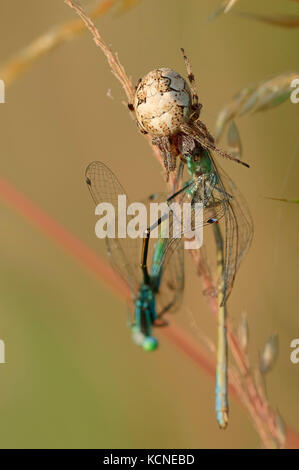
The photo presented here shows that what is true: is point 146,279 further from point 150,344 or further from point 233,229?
point 233,229

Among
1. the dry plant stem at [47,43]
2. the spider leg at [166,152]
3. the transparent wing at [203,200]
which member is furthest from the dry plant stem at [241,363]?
the dry plant stem at [47,43]

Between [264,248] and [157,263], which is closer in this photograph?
[157,263]

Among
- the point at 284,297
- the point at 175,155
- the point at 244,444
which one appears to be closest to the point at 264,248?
the point at 284,297

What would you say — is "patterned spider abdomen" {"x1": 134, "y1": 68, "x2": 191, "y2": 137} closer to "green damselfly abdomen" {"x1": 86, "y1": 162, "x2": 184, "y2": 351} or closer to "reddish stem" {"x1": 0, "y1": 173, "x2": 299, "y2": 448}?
"green damselfly abdomen" {"x1": 86, "y1": 162, "x2": 184, "y2": 351}

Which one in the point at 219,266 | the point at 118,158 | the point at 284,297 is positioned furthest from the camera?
the point at 118,158

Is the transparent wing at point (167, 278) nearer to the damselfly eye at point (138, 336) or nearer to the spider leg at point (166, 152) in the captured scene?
the damselfly eye at point (138, 336)

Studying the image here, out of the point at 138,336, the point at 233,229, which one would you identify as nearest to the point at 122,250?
the point at 138,336

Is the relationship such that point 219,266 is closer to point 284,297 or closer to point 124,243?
point 124,243
